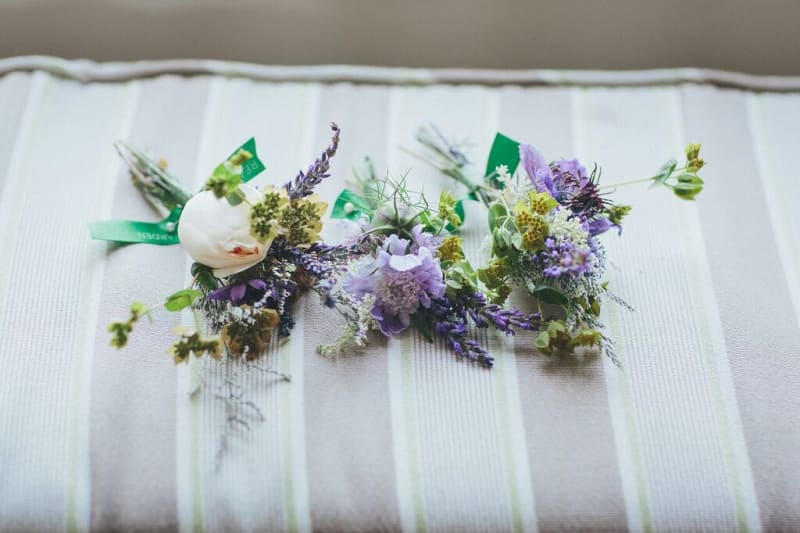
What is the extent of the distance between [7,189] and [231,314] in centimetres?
45

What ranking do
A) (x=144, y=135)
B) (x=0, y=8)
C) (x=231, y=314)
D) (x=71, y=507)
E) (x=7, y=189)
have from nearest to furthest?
(x=71, y=507), (x=231, y=314), (x=7, y=189), (x=144, y=135), (x=0, y=8)

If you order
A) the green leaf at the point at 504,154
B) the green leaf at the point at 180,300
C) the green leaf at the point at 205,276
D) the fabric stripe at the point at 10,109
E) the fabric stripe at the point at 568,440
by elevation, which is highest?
the fabric stripe at the point at 10,109

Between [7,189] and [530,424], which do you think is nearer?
[530,424]

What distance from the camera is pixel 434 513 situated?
2.93 ft

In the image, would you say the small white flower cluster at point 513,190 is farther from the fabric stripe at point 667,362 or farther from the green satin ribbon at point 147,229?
the green satin ribbon at point 147,229

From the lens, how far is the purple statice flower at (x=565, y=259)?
892mm

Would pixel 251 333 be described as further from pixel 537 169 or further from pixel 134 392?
pixel 537 169

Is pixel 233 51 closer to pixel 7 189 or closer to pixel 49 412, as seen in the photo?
pixel 7 189

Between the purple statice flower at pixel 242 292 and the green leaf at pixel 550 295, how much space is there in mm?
374

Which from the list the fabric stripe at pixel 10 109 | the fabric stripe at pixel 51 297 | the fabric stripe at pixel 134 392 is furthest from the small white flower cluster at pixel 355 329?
the fabric stripe at pixel 10 109

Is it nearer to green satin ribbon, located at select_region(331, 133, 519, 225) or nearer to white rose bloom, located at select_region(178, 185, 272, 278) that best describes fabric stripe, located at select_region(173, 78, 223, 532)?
white rose bloom, located at select_region(178, 185, 272, 278)

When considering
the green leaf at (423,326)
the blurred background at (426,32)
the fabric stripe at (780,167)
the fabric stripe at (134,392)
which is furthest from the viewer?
the blurred background at (426,32)

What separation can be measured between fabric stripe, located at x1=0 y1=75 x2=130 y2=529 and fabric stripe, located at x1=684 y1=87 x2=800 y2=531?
2.85 feet

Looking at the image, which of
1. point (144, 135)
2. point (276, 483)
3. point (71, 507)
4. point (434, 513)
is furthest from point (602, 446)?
point (144, 135)
